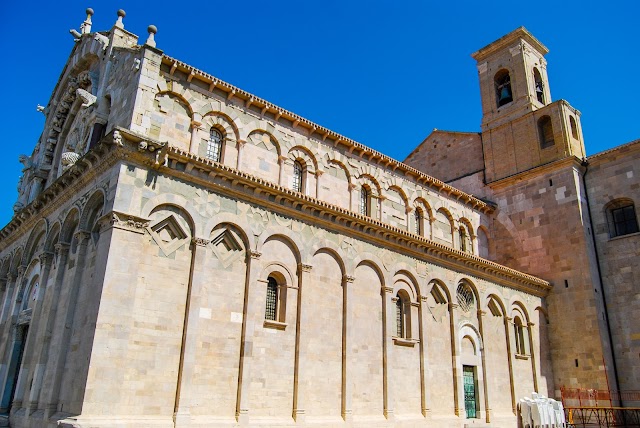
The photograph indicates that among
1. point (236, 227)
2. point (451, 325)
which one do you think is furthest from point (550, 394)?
point (236, 227)

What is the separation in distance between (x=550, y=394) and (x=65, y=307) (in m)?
20.4

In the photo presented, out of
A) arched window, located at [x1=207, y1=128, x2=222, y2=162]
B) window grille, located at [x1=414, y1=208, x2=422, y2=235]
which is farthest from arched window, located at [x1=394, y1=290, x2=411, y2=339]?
arched window, located at [x1=207, y1=128, x2=222, y2=162]

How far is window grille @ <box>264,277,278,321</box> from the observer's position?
50.4 ft

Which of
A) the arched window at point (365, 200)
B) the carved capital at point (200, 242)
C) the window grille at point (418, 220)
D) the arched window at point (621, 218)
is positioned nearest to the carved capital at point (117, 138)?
the carved capital at point (200, 242)

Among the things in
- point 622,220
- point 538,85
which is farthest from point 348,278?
point 538,85

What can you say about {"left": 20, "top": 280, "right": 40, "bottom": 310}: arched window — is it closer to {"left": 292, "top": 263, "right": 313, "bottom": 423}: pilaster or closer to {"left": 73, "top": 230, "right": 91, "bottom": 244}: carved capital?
{"left": 73, "top": 230, "right": 91, "bottom": 244}: carved capital

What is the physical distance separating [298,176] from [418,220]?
22.5 feet

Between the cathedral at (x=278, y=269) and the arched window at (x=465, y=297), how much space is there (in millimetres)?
171

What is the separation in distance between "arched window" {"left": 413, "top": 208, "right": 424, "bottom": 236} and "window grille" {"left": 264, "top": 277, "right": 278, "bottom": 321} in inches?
Answer: 357

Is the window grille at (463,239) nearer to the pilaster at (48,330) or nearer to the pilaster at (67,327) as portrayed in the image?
the pilaster at (67,327)

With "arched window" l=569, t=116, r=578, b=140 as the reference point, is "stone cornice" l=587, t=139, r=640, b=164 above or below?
below

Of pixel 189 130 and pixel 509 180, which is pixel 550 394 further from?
pixel 189 130

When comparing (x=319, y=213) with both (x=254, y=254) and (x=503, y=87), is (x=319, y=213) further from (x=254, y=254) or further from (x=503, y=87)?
(x=503, y=87)

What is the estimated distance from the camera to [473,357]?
2077 cm
